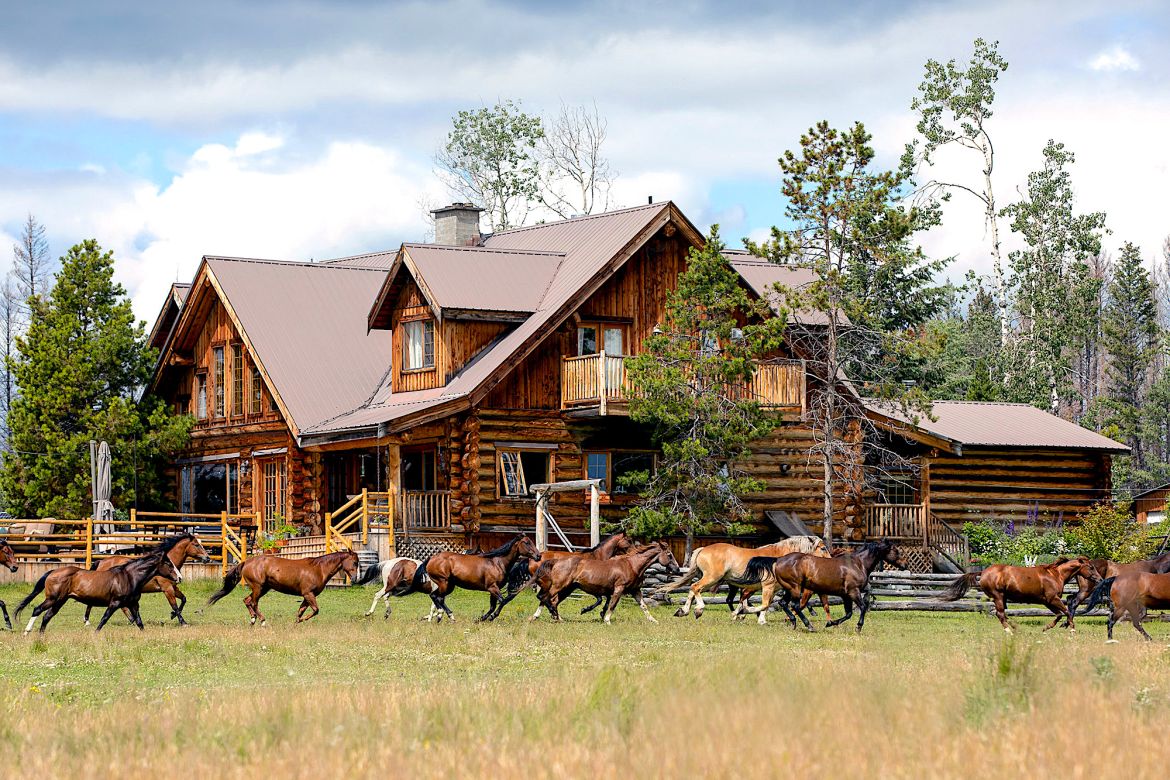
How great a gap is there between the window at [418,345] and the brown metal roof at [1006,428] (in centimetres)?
1493

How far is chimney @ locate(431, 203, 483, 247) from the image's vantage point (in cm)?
4812

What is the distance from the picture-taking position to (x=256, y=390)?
4478cm

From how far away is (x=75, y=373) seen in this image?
43.9m

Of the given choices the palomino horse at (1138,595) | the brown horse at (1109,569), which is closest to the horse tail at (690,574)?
the brown horse at (1109,569)

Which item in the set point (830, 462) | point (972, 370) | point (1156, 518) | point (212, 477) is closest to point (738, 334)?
point (830, 462)

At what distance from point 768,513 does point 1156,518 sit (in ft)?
60.7

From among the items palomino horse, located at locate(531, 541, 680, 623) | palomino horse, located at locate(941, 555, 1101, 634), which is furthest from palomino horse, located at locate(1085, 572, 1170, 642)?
palomino horse, located at locate(531, 541, 680, 623)

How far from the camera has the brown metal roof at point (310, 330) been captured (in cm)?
4184

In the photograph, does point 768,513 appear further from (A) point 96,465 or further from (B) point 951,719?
(B) point 951,719

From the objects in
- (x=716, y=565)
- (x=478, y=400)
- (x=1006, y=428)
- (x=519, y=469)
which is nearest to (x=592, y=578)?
(x=716, y=565)

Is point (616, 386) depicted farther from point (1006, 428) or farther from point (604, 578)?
point (1006, 428)

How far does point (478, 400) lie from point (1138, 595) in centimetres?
1744

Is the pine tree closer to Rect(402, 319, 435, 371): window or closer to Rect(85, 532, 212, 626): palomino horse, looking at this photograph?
Rect(402, 319, 435, 371): window

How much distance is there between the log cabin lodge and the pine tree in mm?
1962
